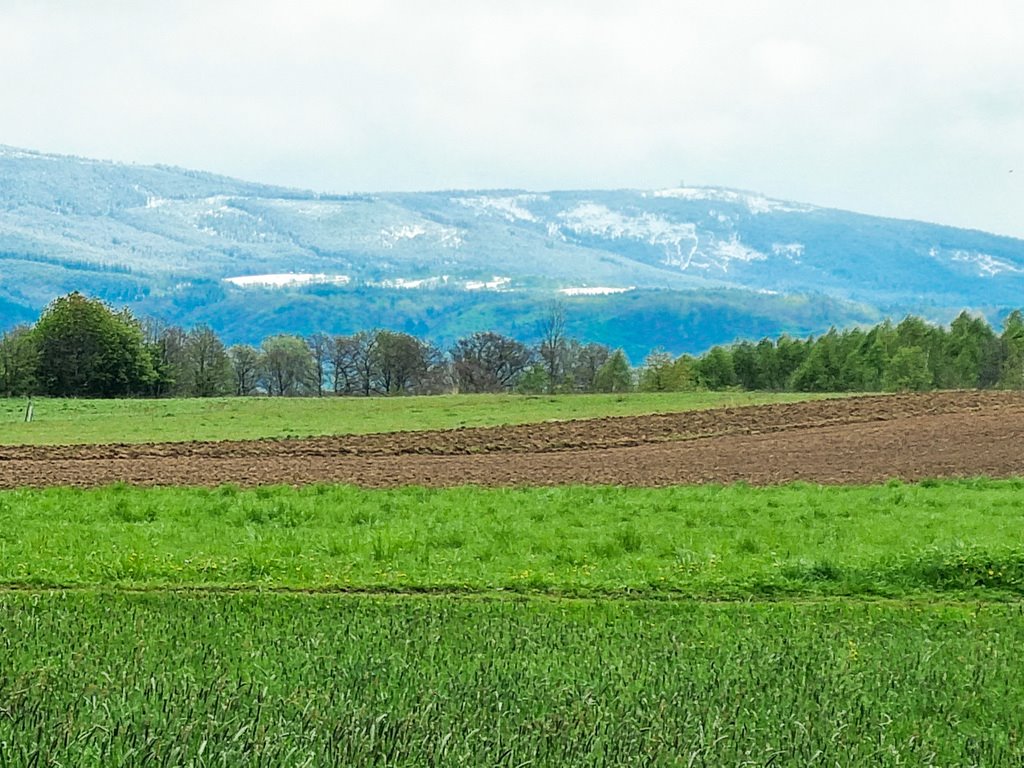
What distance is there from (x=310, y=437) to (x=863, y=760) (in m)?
36.6

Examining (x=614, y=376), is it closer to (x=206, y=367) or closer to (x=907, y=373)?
(x=907, y=373)

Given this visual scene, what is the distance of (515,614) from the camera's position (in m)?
13.1

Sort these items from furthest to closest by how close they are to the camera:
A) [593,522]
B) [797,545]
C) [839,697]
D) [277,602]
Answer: [593,522] < [797,545] < [277,602] < [839,697]

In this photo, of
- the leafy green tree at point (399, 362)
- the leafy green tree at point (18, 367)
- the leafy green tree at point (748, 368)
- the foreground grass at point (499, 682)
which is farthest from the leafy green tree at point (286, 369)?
the foreground grass at point (499, 682)

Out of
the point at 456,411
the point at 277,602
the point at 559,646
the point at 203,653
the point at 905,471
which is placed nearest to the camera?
the point at 203,653

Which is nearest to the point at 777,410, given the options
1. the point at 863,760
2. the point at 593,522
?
the point at 593,522

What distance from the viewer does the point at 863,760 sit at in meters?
7.46

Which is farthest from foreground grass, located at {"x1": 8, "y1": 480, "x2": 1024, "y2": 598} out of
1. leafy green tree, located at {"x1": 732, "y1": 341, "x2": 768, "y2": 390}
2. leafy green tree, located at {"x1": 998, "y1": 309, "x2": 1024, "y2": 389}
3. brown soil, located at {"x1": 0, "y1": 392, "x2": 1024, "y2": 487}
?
leafy green tree, located at {"x1": 732, "y1": 341, "x2": 768, "y2": 390}

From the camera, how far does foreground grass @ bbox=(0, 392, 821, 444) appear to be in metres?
48.3

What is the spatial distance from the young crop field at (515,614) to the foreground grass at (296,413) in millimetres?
17103

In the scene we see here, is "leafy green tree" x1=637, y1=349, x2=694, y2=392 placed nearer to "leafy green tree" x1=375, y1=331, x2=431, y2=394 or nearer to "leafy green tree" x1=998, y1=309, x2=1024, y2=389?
"leafy green tree" x1=998, y1=309, x2=1024, y2=389

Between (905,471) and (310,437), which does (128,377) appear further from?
(905,471)

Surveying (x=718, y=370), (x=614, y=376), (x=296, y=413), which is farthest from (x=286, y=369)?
(x=296, y=413)

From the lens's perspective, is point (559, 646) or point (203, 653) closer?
point (203, 653)
